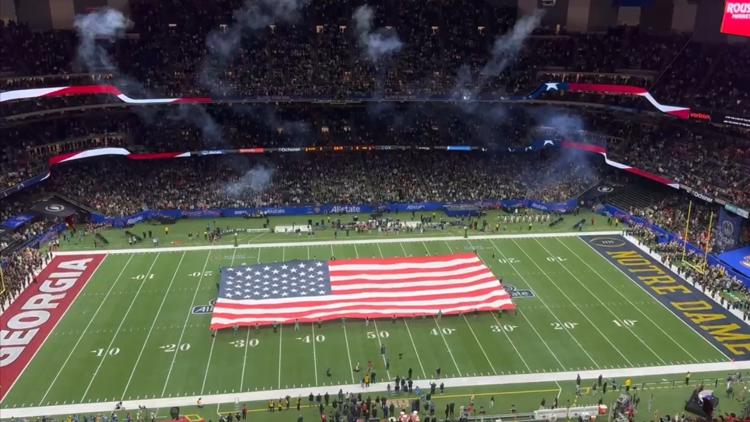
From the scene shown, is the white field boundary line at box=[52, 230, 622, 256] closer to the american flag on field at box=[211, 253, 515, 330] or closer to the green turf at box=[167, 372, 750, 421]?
the american flag on field at box=[211, 253, 515, 330]

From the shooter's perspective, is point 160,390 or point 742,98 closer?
point 160,390

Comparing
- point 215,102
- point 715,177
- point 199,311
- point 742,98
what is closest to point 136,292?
point 199,311


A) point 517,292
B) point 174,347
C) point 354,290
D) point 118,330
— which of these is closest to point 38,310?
point 118,330

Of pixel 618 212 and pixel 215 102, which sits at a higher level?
pixel 215 102

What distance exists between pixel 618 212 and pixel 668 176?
14.5 feet

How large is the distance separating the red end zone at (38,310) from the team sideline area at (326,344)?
0.46m

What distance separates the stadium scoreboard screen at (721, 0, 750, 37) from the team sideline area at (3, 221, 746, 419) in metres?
16.8

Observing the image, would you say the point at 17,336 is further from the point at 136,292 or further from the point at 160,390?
the point at 160,390

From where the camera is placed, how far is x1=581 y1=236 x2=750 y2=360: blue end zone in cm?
2952

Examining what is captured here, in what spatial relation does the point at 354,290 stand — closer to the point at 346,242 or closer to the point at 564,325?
the point at 346,242

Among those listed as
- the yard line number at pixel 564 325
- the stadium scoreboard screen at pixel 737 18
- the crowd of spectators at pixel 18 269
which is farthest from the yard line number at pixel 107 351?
the stadium scoreboard screen at pixel 737 18

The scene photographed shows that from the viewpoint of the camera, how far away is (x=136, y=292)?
3391cm

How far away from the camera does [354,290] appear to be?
32.6 m

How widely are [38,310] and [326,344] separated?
1476 cm
